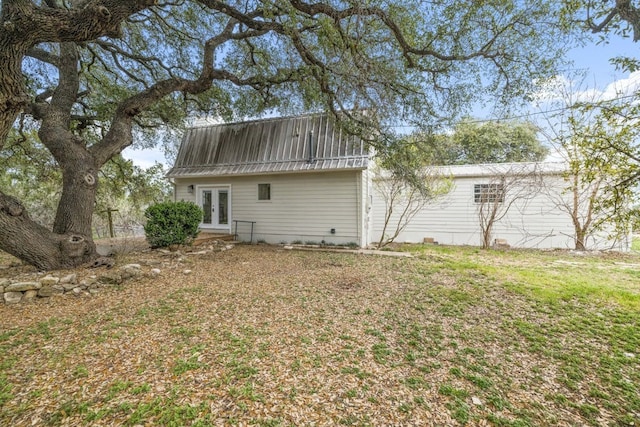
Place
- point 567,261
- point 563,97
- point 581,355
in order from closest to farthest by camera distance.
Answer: point 581,355 → point 567,261 → point 563,97

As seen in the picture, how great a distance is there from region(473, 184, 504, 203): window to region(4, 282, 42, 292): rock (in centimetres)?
1175

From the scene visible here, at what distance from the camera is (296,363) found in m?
2.58

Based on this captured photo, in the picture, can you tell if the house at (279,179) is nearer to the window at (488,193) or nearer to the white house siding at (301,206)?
the white house siding at (301,206)

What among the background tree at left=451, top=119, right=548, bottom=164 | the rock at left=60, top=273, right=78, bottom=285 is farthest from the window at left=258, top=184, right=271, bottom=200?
the background tree at left=451, top=119, right=548, bottom=164

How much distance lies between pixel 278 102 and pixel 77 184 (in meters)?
5.39

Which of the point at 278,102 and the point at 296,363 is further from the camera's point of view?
the point at 278,102

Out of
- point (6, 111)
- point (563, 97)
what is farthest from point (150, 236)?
point (563, 97)

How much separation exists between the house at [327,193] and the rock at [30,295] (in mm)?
6315

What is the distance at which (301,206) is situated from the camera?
31.7 feet

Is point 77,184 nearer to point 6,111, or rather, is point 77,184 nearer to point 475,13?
point 6,111

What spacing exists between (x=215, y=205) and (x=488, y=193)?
1025cm

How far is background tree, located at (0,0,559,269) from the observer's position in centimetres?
384

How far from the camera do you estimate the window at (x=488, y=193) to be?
31.7 ft

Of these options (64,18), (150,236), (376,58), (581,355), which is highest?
(376,58)
